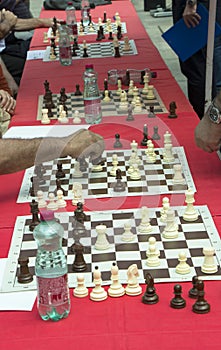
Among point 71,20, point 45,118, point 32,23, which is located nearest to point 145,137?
point 45,118

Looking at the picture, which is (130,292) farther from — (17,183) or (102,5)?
(102,5)

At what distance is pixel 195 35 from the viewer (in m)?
4.43

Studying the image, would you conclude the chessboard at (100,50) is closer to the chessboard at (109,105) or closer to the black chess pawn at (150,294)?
the chessboard at (109,105)

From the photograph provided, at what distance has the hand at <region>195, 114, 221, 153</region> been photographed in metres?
2.72

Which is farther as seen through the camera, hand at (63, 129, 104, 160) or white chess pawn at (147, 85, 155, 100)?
white chess pawn at (147, 85, 155, 100)

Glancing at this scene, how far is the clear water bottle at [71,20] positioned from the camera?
5449 millimetres

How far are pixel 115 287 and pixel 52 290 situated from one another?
0.76 feet

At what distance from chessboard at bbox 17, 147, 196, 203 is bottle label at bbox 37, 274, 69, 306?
0.85 m

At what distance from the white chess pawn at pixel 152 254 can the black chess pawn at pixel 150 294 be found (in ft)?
0.56

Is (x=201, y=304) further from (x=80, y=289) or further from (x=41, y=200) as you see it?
(x=41, y=200)

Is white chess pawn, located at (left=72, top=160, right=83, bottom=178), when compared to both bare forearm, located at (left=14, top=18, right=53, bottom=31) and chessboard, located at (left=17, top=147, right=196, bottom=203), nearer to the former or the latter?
chessboard, located at (left=17, top=147, right=196, bottom=203)

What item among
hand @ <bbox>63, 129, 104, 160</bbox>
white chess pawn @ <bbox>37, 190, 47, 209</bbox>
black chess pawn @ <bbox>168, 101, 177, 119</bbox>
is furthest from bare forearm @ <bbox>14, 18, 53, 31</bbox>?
white chess pawn @ <bbox>37, 190, 47, 209</bbox>

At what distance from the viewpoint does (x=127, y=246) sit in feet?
7.19

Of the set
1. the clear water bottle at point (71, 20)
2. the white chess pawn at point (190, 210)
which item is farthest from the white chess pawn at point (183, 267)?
the clear water bottle at point (71, 20)
